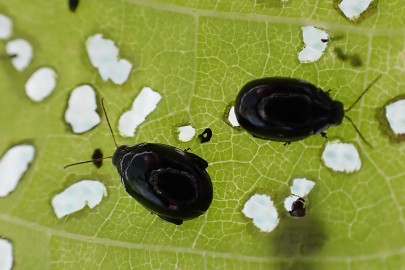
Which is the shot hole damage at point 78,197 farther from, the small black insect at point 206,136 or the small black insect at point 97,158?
the small black insect at point 206,136

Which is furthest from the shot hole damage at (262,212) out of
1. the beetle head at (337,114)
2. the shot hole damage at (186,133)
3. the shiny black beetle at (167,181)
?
the beetle head at (337,114)

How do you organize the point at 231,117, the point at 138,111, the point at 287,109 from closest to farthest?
the point at 287,109 → the point at 231,117 → the point at 138,111

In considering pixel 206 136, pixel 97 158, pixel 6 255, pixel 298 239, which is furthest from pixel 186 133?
pixel 6 255

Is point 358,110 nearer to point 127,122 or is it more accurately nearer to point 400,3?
point 400,3

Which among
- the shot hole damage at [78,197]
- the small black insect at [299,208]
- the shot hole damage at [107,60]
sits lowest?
the shot hole damage at [78,197]

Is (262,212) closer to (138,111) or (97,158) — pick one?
(138,111)

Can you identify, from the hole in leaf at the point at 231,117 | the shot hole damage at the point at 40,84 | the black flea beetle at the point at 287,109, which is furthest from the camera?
the shot hole damage at the point at 40,84
